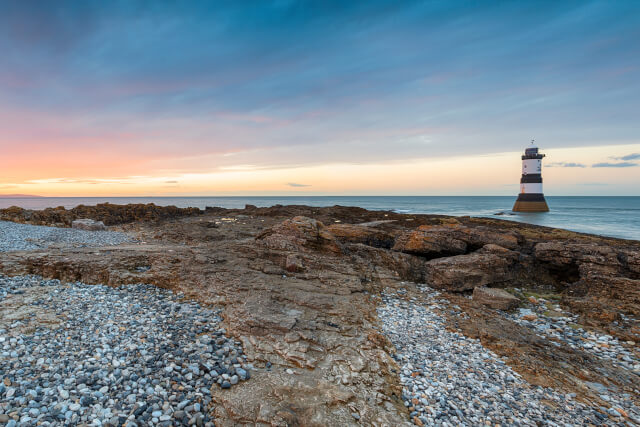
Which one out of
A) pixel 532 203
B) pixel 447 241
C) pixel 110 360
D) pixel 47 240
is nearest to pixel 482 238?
pixel 447 241

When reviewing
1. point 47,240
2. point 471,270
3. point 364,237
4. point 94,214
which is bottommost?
point 471,270

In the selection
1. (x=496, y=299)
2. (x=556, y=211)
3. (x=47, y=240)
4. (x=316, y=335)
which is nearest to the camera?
(x=316, y=335)

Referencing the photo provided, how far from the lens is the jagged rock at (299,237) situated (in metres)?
13.7

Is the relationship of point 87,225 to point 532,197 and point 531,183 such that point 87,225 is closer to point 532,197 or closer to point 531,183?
point 531,183

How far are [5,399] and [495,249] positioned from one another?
16648 millimetres

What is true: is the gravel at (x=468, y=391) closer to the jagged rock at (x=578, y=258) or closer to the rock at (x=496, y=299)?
the rock at (x=496, y=299)

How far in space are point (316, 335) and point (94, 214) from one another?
117 feet

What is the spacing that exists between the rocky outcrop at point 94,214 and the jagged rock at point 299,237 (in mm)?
26137

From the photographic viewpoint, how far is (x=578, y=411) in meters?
6.02

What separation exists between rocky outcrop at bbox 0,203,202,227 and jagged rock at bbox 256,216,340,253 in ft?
85.8

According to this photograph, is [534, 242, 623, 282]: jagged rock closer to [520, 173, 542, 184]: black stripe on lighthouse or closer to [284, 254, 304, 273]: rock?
[284, 254, 304, 273]: rock

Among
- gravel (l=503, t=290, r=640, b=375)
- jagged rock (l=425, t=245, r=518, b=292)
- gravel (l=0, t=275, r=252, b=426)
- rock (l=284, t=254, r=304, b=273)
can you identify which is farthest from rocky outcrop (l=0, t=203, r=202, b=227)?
gravel (l=503, t=290, r=640, b=375)

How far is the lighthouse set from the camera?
5738 centimetres

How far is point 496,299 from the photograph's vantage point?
1141 cm
